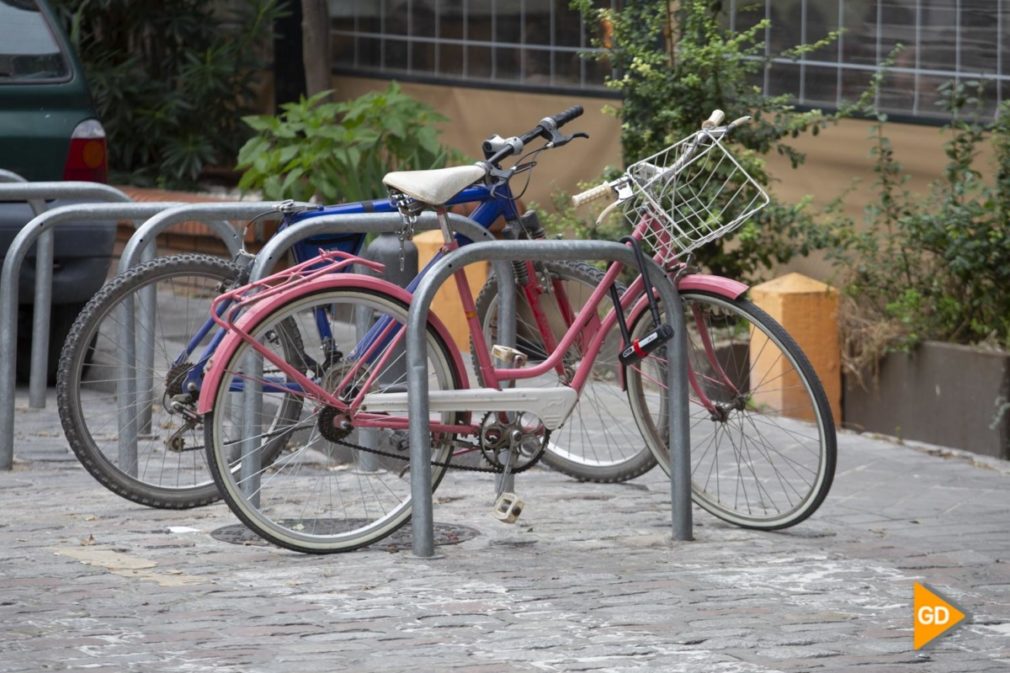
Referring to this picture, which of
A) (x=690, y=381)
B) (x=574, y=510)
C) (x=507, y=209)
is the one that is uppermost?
(x=507, y=209)

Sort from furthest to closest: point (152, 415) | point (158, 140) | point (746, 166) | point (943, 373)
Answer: point (158, 140), point (746, 166), point (943, 373), point (152, 415)

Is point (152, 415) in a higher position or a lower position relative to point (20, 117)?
A: lower

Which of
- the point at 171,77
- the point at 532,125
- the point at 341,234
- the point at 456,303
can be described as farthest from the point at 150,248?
the point at 171,77

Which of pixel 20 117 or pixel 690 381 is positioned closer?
pixel 690 381

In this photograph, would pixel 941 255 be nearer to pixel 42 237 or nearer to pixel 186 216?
pixel 186 216

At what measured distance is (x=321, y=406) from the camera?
18.4ft

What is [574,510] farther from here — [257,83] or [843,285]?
[257,83]

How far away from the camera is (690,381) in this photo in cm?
603

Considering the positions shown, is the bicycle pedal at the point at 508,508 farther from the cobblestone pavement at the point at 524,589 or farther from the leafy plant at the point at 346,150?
the leafy plant at the point at 346,150

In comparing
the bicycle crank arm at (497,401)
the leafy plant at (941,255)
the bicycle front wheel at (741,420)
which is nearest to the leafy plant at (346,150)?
the leafy plant at (941,255)

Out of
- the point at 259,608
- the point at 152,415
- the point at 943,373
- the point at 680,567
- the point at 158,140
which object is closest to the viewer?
the point at 259,608

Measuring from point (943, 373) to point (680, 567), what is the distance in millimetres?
2870

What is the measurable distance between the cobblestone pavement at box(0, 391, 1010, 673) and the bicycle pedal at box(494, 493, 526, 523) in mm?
78

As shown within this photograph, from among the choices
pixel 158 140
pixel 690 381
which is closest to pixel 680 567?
pixel 690 381
